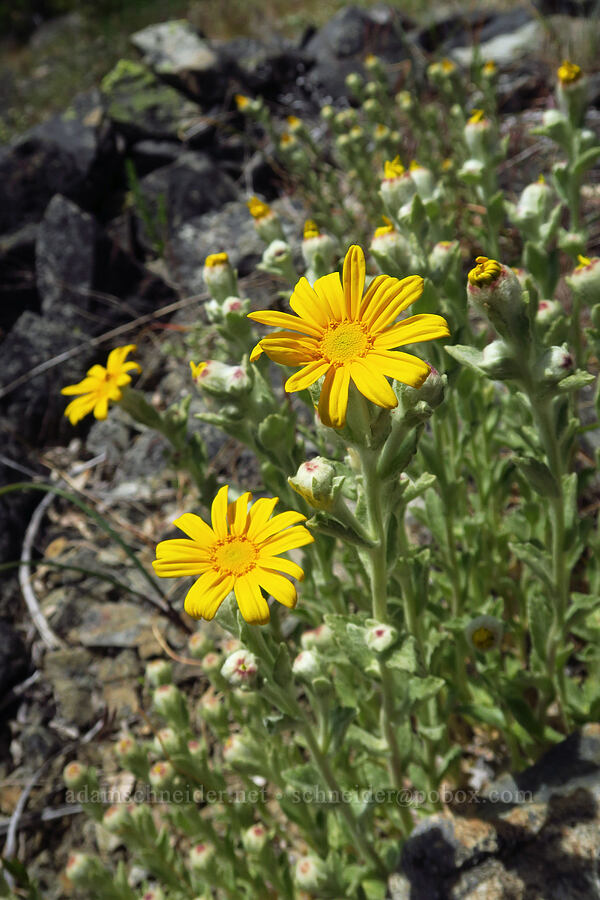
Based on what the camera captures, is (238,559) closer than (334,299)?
No

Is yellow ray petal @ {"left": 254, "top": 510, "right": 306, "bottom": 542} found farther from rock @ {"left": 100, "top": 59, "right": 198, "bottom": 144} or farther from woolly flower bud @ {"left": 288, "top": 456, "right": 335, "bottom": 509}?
rock @ {"left": 100, "top": 59, "right": 198, "bottom": 144}

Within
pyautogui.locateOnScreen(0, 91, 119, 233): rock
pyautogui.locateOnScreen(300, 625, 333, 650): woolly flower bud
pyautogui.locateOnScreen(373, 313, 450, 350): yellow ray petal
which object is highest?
pyautogui.locateOnScreen(373, 313, 450, 350): yellow ray petal

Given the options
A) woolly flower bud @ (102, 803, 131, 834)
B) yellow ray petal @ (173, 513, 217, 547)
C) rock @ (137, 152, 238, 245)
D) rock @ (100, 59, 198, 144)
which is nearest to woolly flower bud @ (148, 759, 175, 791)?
woolly flower bud @ (102, 803, 131, 834)

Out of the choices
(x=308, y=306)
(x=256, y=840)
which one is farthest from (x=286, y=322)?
(x=256, y=840)

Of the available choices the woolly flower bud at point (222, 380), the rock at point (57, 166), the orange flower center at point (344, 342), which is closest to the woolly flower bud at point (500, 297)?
the orange flower center at point (344, 342)

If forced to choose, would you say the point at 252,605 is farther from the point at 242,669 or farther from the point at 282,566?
the point at 242,669

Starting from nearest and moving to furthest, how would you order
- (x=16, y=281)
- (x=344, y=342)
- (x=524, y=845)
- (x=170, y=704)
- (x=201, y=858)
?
(x=344, y=342), (x=524, y=845), (x=201, y=858), (x=170, y=704), (x=16, y=281)
